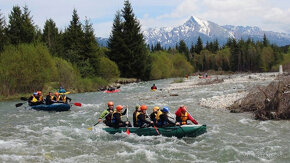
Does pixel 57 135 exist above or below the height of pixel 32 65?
below

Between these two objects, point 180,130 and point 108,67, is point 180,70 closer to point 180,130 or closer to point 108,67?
point 108,67

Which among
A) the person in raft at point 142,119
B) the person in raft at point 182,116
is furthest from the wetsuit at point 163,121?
the person in raft at point 182,116

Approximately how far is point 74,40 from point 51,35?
1408 centimetres

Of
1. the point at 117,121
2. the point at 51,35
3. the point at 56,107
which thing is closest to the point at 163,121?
the point at 117,121

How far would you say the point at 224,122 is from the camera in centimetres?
1377

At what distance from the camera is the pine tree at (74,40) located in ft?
132

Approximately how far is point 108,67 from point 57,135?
31.1 m

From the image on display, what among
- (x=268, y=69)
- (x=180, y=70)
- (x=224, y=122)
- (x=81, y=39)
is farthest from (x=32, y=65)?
(x=268, y=69)

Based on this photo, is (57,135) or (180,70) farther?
(180,70)

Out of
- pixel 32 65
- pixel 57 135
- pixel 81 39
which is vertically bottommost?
pixel 57 135

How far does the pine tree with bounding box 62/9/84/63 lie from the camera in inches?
1587

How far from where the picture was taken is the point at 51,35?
2173 inches

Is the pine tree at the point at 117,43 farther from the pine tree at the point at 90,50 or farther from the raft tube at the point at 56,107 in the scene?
the raft tube at the point at 56,107

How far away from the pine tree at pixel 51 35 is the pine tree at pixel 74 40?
204 inches
